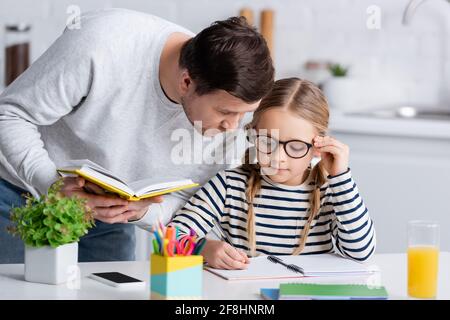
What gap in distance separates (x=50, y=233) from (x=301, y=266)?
22.6 inches

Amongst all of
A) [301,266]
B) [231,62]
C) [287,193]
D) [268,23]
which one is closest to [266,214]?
[287,193]

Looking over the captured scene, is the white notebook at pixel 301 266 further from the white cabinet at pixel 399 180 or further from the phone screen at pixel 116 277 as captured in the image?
the white cabinet at pixel 399 180

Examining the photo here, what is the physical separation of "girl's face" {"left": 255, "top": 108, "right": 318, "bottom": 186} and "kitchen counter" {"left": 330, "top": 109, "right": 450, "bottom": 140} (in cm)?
118

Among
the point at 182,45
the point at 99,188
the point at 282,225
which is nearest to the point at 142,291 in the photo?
the point at 99,188

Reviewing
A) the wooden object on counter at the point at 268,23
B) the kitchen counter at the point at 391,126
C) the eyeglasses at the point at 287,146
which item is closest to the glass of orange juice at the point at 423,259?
the eyeglasses at the point at 287,146

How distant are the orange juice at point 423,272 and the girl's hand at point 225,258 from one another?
1.23 feet

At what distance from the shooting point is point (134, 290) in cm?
162

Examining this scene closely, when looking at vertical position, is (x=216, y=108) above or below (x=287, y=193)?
above

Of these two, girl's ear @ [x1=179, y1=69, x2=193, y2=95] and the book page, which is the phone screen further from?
girl's ear @ [x1=179, y1=69, x2=193, y2=95]

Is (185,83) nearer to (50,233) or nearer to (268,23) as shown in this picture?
(50,233)

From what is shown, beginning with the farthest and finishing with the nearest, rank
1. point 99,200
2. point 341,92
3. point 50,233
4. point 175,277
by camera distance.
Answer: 1. point 341,92
2. point 99,200
3. point 50,233
4. point 175,277

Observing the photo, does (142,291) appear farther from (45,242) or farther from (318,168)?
(318,168)

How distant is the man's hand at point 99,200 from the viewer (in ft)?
6.13

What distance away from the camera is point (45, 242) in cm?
163
